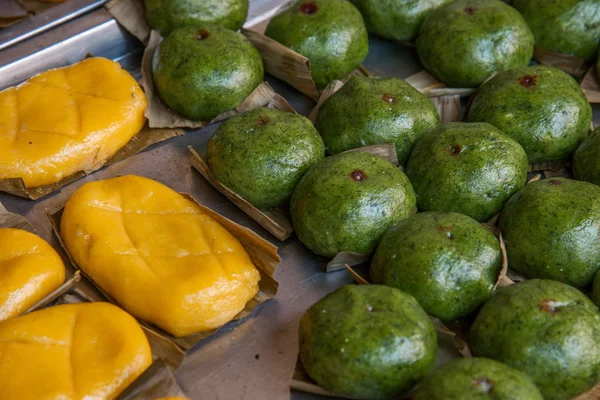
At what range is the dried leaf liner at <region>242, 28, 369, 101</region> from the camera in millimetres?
3445

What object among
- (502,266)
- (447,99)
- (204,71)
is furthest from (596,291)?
(204,71)

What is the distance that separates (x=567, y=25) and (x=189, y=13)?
2.03 metres

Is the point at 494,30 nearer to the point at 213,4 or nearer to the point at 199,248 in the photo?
the point at 213,4

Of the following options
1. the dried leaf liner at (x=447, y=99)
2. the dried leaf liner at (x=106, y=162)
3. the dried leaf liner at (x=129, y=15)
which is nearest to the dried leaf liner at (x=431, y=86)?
the dried leaf liner at (x=447, y=99)

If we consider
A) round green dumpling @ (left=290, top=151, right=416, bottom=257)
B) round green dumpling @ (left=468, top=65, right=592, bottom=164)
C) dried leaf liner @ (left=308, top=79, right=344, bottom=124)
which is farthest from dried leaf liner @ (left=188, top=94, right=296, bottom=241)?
round green dumpling @ (left=468, top=65, right=592, bottom=164)

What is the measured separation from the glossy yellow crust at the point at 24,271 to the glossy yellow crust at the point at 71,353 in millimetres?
124

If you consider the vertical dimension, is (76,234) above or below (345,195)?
below

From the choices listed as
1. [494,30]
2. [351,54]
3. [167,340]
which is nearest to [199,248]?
[167,340]

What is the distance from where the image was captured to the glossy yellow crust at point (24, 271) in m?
2.39

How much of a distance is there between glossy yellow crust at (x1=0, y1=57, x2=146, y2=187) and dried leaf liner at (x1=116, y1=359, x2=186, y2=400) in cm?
115

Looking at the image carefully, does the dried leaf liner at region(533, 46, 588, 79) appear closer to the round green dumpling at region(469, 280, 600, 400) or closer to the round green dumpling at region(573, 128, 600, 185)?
the round green dumpling at region(573, 128, 600, 185)

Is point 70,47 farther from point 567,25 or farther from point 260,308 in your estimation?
point 567,25

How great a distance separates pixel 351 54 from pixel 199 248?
151cm

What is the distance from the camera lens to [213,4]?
356cm
